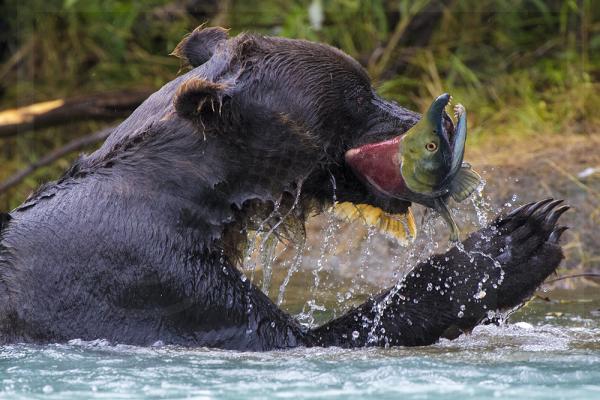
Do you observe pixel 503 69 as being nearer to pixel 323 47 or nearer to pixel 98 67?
pixel 98 67

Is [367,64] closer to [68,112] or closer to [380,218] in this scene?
[68,112]

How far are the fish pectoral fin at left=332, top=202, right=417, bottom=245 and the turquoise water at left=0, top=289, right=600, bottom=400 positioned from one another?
0.49m

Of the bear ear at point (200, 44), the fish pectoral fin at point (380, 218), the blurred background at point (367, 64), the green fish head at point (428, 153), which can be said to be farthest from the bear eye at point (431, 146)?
the blurred background at point (367, 64)

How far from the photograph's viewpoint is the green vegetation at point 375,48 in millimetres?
8406

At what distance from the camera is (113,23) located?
938cm

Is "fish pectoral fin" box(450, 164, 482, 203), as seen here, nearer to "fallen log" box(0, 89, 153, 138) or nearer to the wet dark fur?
the wet dark fur

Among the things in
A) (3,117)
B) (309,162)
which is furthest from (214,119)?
(3,117)

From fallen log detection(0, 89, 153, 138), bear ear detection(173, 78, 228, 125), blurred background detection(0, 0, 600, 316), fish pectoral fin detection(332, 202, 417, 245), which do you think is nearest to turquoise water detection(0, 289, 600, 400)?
fish pectoral fin detection(332, 202, 417, 245)

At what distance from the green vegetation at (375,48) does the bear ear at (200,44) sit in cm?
349

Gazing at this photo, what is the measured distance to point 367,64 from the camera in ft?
28.6

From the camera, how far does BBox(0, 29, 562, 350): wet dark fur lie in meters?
4.00

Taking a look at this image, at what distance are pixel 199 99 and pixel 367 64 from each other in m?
4.79

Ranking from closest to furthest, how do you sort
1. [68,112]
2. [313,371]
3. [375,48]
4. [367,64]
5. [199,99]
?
[313,371] → [199,99] → [68,112] → [367,64] → [375,48]

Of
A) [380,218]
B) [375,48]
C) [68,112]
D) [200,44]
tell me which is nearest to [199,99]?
[200,44]
